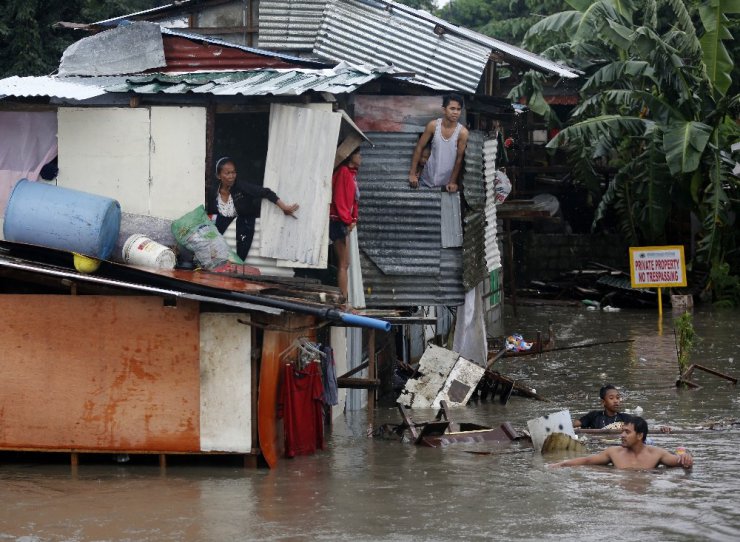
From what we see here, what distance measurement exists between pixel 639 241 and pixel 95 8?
44.2 ft

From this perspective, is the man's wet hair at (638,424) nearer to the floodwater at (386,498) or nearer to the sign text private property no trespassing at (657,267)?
the floodwater at (386,498)

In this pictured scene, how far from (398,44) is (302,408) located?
6309 mm

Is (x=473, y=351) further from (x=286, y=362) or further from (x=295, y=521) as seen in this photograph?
(x=295, y=521)

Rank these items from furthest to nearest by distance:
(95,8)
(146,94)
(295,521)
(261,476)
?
1. (95,8)
2. (146,94)
3. (261,476)
4. (295,521)

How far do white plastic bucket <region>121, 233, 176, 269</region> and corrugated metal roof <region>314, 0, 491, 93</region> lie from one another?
504cm

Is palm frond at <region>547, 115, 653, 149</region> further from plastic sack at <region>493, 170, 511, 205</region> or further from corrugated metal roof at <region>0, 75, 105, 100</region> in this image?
corrugated metal roof at <region>0, 75, 105, 100</region>

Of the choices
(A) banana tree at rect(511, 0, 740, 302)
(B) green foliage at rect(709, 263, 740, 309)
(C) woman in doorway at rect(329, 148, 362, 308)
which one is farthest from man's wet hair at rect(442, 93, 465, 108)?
(B) green foliage at rect(709, 263, 740, 309)

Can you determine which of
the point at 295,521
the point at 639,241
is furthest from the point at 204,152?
the point at 639,241

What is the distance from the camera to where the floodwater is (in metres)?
9.47

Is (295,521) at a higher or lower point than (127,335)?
lower

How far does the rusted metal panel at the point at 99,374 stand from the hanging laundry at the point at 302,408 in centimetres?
97

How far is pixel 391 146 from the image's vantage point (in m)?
15.0

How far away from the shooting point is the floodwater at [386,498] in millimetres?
9469

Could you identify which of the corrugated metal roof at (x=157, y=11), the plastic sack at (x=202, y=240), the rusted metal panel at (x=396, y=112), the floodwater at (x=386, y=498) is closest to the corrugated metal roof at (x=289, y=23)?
the corrugated metal roof at (x=157, y=11)
